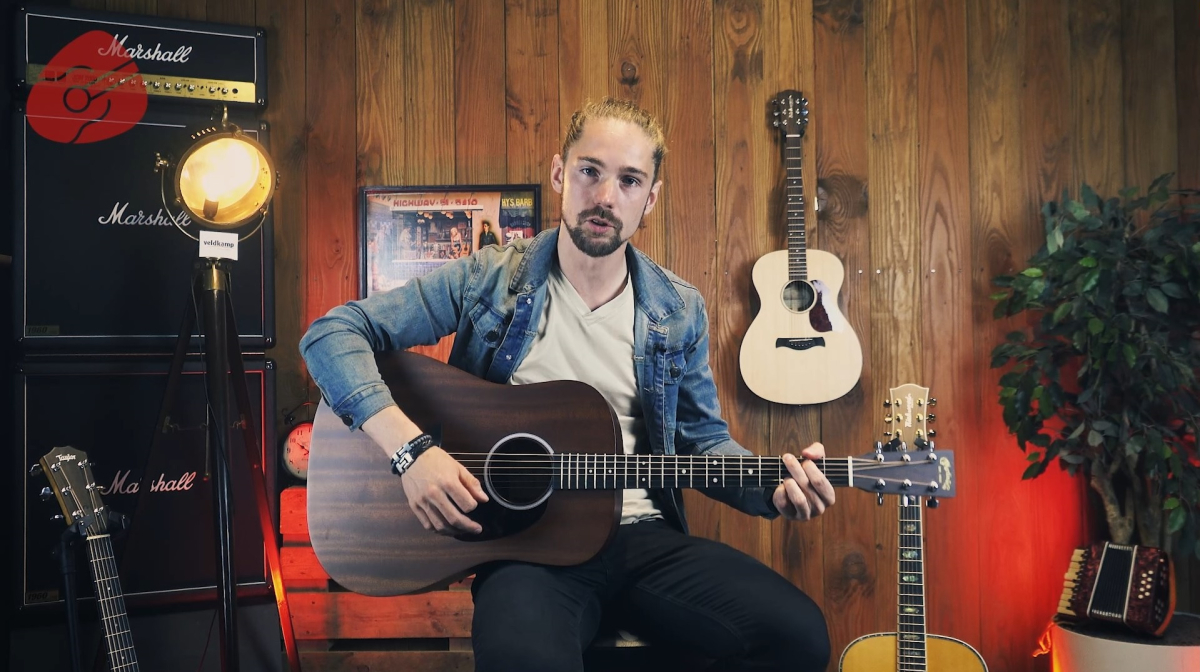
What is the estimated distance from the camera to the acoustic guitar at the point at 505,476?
148cm

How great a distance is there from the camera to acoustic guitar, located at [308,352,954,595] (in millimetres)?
1476

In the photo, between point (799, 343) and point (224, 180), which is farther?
point (799, 343)

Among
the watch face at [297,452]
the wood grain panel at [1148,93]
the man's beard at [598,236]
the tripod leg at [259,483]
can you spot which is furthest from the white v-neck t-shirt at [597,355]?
the wood grain panel at [1148,93]

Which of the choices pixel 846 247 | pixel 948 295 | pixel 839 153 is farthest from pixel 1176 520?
pixel 839 153

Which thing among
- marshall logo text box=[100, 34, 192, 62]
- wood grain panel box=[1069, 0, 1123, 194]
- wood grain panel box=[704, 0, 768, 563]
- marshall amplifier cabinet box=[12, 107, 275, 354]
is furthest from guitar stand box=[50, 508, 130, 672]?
wood grain panel box=[1069, 0, 1123, 194]

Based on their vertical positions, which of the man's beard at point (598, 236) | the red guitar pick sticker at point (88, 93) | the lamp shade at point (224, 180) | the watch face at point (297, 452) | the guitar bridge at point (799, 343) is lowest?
the watch face at point (297, 452)

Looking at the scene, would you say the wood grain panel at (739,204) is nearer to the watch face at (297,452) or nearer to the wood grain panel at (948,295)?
the wood grain panel at (948,295)

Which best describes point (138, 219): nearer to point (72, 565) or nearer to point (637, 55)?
point (72, 565)

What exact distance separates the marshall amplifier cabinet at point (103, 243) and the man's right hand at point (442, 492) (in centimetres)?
105

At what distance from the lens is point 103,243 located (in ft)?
7.47

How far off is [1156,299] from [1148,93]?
965 millimetres

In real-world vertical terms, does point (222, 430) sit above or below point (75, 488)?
above

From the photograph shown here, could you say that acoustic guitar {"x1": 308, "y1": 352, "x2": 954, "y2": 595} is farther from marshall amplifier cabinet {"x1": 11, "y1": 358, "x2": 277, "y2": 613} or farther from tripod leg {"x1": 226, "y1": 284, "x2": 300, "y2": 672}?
marshall amplifier cabinet {"x1": 11, "y1": 358, "x2": 277, "y2": 613}

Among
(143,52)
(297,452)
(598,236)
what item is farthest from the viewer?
Answer: (297,452)
